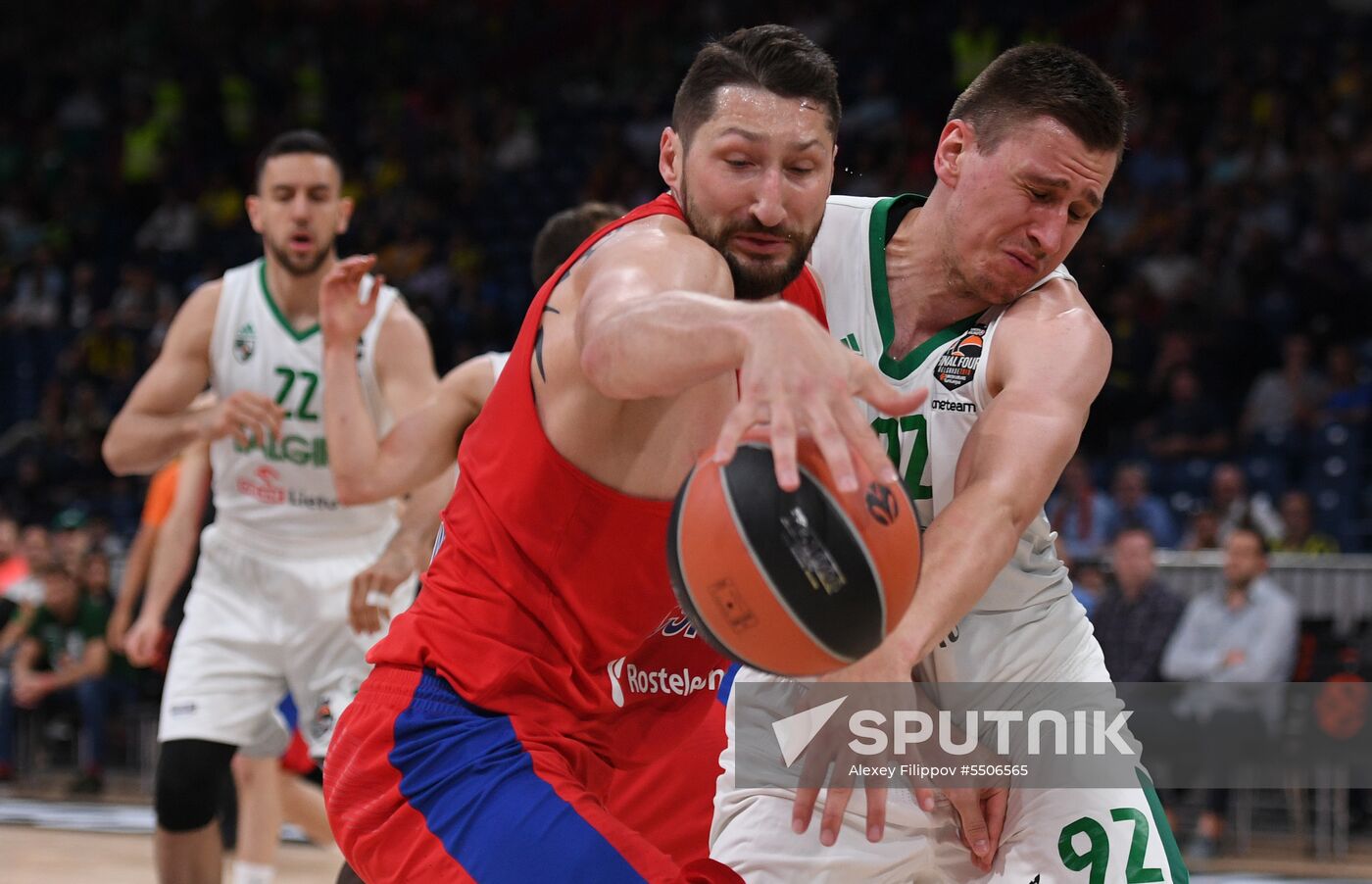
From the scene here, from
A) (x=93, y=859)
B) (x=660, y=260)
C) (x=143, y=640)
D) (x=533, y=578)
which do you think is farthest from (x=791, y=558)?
(x=93, y=859)

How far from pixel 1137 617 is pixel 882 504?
5.97m

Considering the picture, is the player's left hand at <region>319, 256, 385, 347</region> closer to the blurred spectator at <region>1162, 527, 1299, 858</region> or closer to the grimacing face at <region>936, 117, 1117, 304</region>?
the grimacing face at <region>936, 117, 1117, 304</region>

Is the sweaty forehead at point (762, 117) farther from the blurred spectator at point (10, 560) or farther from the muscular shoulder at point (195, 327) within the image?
the blurred spectator at point (10, 560)

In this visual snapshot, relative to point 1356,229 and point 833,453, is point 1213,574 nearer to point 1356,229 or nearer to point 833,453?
point 1356,229

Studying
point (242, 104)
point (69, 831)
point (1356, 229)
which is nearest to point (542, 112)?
point (242, 104)

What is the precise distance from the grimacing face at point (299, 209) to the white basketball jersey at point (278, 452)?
8.6 inches

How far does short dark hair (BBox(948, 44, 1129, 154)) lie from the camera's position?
9.62 feet

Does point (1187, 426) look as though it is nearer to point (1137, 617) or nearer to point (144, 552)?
point (1137, 617)

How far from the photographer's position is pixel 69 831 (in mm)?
8289

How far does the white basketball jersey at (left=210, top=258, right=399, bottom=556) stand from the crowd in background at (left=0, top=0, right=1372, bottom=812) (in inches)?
99.3

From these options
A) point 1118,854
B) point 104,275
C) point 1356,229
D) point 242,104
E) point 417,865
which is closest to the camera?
point 417,865

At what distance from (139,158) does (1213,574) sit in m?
13.3

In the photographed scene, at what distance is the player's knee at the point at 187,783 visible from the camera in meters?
5.10

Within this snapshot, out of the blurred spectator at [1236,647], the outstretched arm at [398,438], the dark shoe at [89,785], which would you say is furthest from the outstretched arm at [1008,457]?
the dark shoe at [89,785]
